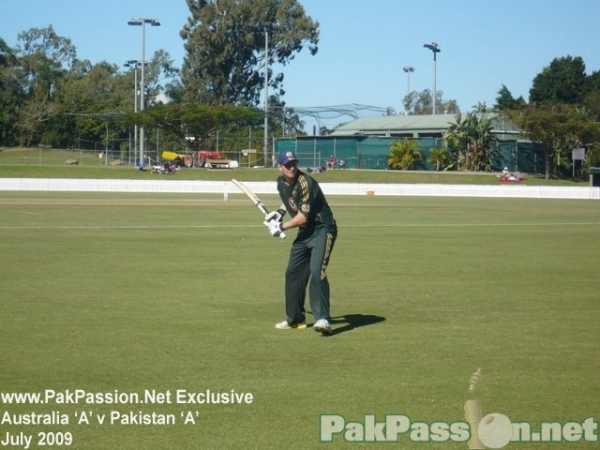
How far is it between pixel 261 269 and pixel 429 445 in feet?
34.6

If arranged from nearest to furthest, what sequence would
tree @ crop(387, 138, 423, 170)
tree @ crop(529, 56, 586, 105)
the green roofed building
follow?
1. tree @ crop(387, 138, 423, 170)
2. the green roofed building
3. tree @ crop(529, 56, 586, 105)

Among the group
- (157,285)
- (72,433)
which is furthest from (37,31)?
(72,433)

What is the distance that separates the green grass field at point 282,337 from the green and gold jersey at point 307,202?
48.8 inches

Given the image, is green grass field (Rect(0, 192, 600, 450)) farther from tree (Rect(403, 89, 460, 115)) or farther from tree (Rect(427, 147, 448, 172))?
tree (Rect(403, 89, 460, 115))

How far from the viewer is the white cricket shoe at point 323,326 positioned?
10477 millimetres

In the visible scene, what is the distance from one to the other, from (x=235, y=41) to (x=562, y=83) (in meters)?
43.5

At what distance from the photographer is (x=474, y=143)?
8138 cm

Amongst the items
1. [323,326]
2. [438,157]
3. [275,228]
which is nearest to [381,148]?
[438,157]

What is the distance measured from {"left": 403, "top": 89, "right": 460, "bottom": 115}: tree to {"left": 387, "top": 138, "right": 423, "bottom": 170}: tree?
67.4m

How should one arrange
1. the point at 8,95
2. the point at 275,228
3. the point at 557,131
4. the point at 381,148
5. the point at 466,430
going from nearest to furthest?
the point at 466,430, the point at 275,228, the point at 557,131, the point at 381,148, the point at 8,95

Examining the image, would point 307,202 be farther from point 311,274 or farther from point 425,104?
point 425,104

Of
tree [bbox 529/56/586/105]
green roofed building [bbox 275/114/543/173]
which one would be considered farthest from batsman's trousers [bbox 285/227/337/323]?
tree [bbox 529/56/586/105]

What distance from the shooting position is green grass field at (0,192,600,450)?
7.41m

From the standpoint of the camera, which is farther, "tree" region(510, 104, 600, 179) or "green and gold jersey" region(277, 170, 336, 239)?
"tree" region(510, 104, 600, 179)
